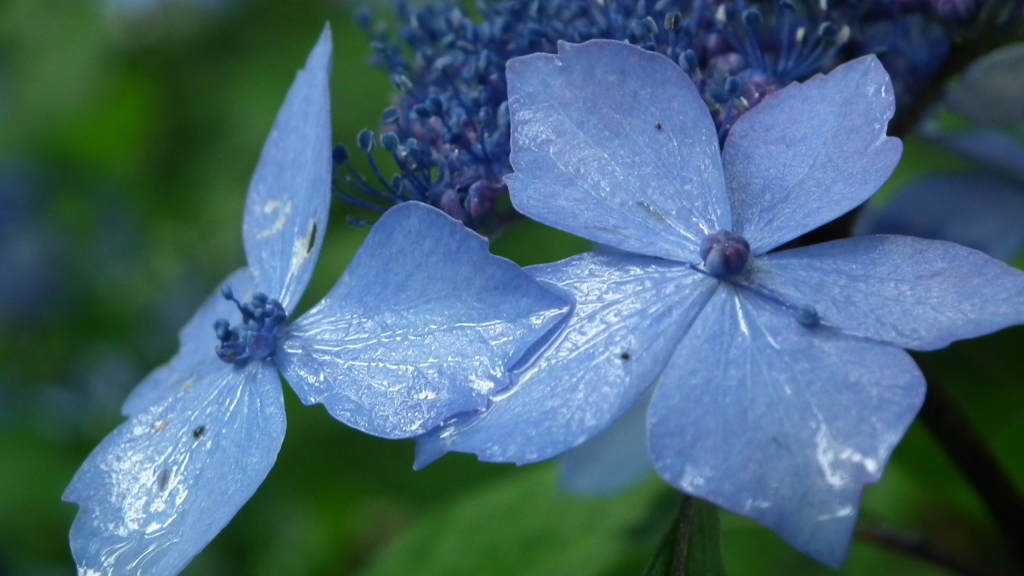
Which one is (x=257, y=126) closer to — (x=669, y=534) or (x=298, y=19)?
(x=298, y=19)

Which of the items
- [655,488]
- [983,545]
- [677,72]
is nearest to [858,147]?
[677,72]

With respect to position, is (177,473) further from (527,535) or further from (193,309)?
(193,309)

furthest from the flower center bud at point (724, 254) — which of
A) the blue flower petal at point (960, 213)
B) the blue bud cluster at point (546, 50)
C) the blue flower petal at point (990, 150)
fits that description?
the blue flower petal at point (990, 150)

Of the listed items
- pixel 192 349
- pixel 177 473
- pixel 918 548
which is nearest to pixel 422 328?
pixel 177 473

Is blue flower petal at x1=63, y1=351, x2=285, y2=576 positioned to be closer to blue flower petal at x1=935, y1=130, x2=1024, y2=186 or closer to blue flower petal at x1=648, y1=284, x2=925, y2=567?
blue flower petal at x1=648, y1=284, x2=925, y2=567

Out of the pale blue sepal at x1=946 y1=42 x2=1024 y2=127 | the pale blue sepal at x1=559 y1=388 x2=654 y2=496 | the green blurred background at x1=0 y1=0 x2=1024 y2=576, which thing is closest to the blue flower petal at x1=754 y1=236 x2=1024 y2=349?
the pale blue sepal at x1=946 y1=42 x2=1024 y2=127

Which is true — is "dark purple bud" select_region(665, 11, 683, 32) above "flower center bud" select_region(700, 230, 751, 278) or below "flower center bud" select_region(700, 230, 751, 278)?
above
